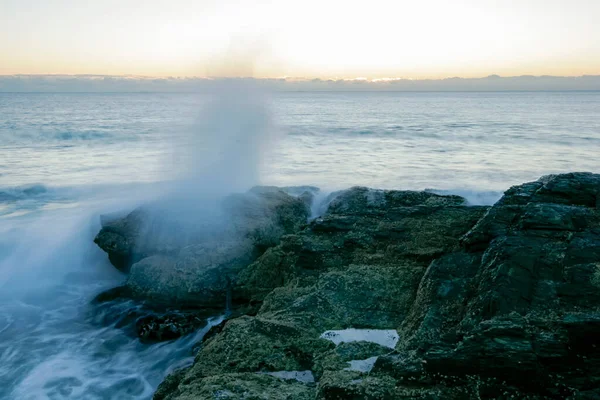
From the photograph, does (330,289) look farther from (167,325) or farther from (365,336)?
(167,325)

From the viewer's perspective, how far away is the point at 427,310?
4.57m

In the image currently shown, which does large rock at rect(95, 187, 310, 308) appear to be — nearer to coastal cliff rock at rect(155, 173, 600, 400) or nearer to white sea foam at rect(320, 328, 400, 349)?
coastal cliff rock at rect(155, 173, 600, 400)

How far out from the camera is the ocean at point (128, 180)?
6625mm

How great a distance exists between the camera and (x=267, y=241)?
8508mm

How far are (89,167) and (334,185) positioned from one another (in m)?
11.1

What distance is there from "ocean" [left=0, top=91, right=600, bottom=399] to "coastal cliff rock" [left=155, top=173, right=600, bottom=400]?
2.01 meters

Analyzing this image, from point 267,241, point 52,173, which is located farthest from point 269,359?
point 52,173

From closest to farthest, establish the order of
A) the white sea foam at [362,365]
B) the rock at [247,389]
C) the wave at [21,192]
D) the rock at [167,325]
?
the rock at [247,389] → the white sea foam at [362,365] → the rock at [167,325] → the wave at [21,192]

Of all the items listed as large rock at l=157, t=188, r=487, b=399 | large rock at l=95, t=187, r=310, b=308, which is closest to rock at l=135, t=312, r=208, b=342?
large rock at l=95, t=187, r=310, b=308

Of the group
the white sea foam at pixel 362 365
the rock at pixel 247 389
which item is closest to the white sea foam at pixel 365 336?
the white sea foam at pixel 362 365

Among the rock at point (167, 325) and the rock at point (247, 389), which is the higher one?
the rock at point (247, 389)

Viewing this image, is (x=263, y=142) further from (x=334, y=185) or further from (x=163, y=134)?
(x=163, y=134)

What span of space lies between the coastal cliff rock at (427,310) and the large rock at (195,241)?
21.8 inches

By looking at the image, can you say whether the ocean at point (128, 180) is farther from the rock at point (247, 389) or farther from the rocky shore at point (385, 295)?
the rock at point (247, 389)
